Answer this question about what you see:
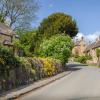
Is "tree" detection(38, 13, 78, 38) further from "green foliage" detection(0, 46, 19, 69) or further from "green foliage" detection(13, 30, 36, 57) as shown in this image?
"green foliage" detection(0, 46, 19, 69)

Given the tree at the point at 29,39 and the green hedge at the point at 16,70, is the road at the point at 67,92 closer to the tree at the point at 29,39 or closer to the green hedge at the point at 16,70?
the green hedge at the point at 16,70

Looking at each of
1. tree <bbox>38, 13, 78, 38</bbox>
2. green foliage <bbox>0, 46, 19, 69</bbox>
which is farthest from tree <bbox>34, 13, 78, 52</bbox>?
green foliage <bbox>0, 46, 19, 69</bbox>

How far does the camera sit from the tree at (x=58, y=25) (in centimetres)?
7519

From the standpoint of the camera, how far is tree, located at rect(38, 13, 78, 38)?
247 feet

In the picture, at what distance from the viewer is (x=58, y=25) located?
76.2 metres

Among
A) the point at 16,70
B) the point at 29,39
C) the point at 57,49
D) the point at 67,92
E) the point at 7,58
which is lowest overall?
the point at 67,92

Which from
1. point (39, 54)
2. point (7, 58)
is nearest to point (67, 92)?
point (7, 58)

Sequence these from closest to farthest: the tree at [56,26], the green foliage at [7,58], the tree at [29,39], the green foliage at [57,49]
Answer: the green foliage at [7,58]
the green foliage at [57,49]
the tree at [29,39]
the tree at [56,26]

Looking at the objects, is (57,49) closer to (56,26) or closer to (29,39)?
(29,39)

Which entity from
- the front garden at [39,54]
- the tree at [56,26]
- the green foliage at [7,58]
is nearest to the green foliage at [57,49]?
the front garden at [39,54]

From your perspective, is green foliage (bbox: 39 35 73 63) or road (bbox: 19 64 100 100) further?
green foliage (bbox: 39 35 73 63)

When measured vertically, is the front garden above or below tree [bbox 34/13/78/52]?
below

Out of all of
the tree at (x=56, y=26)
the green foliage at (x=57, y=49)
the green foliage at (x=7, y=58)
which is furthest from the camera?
the tree at (x=56, y=26)

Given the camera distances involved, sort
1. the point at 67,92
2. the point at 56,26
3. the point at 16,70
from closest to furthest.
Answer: the point at 67,92 < the point at 16,70 < the point at 56,26
